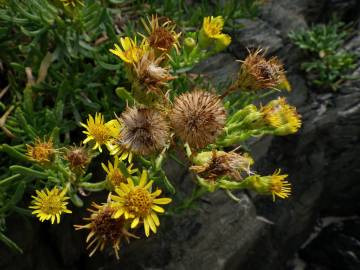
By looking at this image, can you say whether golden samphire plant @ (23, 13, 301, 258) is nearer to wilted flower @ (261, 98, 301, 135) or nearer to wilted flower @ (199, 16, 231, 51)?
wilted flower @ (261, 98, 301, 135)

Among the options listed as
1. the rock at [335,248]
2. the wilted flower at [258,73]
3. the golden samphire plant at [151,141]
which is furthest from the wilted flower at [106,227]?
the rock at [335,248]

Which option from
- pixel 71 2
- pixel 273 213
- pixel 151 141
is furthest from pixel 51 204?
pixel 273 213

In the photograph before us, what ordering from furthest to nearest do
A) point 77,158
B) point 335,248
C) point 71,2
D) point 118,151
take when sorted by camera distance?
point 335,248 < point 71,2 < point 77,158 < point 118,151

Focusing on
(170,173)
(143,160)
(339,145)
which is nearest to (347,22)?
(339,145)

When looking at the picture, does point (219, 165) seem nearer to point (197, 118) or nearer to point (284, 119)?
point (197, 118)

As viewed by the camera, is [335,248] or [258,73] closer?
[258,73]

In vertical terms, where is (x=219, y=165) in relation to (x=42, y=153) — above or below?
above

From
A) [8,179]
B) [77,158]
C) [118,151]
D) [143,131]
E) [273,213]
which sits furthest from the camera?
[273,213]

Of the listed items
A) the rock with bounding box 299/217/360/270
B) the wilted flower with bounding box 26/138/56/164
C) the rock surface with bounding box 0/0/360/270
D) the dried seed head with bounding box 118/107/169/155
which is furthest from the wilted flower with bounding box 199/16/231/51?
the rock with bounding box 299/217/360/270

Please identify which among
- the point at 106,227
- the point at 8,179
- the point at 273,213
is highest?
the point at 106,227
